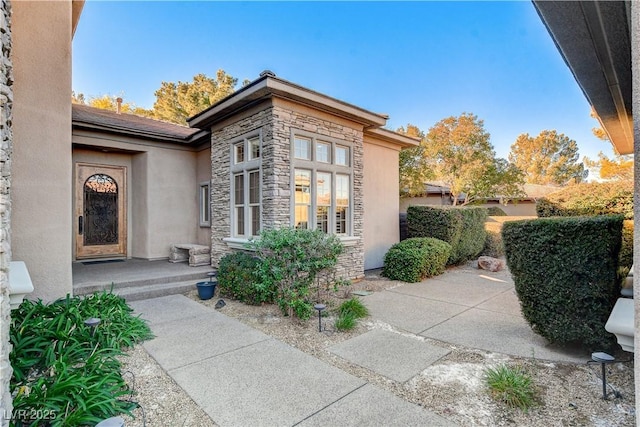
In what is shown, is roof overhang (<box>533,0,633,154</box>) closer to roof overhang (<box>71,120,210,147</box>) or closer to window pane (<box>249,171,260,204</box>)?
window pane (<box>249,171,260,204</box>)

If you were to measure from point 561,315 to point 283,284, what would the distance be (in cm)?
387

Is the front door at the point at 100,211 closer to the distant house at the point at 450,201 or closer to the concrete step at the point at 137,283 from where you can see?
the concrete step at the point at 137,283

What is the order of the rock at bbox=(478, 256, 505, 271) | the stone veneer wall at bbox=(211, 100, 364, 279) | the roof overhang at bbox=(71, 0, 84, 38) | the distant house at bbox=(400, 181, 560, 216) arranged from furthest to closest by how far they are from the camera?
1. the distant house at bbox=(400, 181, 560, 216)
2. the rock at bbox=(478, 256, 505, 271)
3. the stone veneer wall at bbox=(211, 100, 364, 279)
4. the roof overhang at bbox=(71, 0, 84, 38)

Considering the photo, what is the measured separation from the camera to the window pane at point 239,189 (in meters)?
7.46

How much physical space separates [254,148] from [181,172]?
3.67 m

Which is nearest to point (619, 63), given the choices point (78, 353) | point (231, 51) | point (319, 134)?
point (319, 134)

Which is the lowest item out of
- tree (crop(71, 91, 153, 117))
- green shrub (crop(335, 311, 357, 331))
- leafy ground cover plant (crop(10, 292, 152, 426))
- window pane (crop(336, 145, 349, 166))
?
green shrub (crop(335, 311, 357, 331))

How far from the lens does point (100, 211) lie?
28.4ft

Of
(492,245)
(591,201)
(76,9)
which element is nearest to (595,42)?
(76,9)

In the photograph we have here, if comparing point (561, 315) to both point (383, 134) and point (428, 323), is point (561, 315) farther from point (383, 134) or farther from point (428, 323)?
point (383, 134)

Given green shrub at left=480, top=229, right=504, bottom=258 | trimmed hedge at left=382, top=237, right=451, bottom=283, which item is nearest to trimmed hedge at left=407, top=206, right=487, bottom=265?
trimmed hedge at left=382, top=237, right=451, bottom=283

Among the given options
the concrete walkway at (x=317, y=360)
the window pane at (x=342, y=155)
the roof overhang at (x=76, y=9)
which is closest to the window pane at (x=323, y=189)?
the window pane at (x=342, y=155)

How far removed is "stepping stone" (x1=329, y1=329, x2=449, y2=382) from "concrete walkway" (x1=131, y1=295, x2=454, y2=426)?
39cm

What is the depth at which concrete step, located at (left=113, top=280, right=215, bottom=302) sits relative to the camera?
19.4ft
